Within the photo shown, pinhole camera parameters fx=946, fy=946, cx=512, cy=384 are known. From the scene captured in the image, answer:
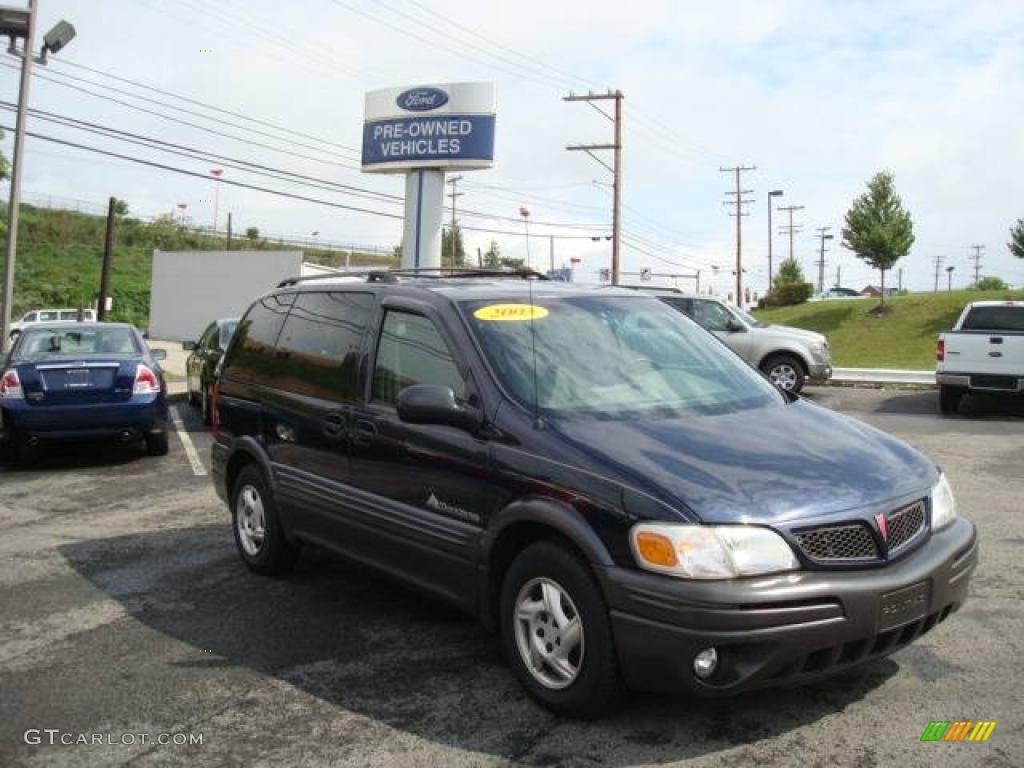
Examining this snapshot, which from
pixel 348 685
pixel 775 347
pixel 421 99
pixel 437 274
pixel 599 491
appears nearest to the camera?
pixel 599 491

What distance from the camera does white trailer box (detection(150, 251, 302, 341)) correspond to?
145 feet

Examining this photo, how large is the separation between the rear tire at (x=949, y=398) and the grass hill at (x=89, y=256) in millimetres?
52651

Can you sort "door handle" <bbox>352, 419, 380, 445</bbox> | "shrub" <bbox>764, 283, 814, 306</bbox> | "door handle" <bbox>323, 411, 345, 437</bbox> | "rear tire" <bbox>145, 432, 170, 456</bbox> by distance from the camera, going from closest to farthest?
"door handle" <bbox>352, 419, 380, 445</bbox>, "door handle" <bbox>323, 411, 345, 437</bbox>, "rear tire" <bbox>145, 432, 170, 456</bbox>, "shrub" <bbox>764, 283, 814, 306</bbox>

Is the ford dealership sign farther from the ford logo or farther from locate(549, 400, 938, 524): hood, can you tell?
locate(549, 400, 938, 524): hood

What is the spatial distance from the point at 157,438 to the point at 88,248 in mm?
70366

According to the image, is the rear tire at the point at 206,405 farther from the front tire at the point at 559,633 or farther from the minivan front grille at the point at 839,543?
the minivan front grille at the point at 839,543

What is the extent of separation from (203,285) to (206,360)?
3528 centimetres

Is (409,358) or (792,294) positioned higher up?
(792,294)

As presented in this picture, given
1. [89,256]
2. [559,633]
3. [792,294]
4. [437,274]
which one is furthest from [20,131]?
[89,256]

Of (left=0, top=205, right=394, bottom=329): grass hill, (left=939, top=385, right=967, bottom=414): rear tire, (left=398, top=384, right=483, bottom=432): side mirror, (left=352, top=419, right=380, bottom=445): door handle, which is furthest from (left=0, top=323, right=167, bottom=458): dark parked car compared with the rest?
(left=0, top=205, right=394, bottom=329): grass hill

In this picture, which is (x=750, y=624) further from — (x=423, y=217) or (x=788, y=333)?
(x=423, y=217)

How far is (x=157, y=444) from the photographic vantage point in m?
A: 10.5

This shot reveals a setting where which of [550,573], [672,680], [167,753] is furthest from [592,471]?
[167,753]

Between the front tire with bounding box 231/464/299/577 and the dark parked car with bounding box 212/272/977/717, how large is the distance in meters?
0.05
